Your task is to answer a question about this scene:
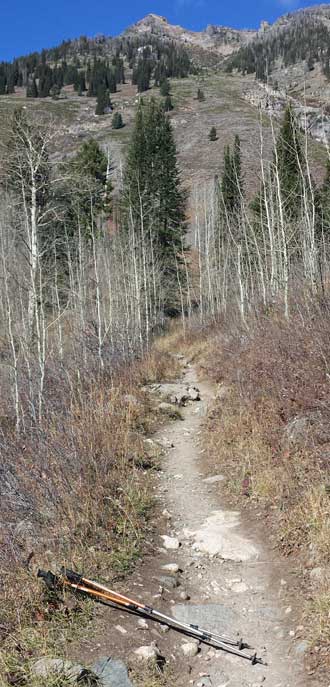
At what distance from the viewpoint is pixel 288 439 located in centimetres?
655

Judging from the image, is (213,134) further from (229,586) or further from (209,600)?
(209,600)

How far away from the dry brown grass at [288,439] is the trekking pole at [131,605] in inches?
26.9

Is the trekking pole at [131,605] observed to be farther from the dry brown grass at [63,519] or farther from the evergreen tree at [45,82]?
the evergreen tree at [45,82]

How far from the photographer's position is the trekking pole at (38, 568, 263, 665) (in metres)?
4.03

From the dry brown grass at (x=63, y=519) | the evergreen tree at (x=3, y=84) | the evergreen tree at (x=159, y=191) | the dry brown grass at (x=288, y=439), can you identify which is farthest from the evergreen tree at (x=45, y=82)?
the dry brown grass at (x=63, y=519)

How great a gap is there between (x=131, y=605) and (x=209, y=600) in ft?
2.80

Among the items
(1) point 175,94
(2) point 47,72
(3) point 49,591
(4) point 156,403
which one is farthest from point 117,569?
(2) point 47,72

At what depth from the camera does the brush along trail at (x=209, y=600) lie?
3.79 metres

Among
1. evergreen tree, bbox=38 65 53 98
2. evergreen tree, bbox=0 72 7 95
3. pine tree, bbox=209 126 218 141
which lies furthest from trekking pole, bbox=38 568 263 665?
evergreen tree, bbox=0 72 7 95

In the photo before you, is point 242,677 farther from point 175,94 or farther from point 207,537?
point 175,94

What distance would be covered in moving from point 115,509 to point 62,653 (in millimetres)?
2078

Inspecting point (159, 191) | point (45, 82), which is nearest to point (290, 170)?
point (159, 191)

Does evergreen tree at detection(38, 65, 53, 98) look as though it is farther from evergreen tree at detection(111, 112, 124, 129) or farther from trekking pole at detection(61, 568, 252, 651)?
trekking pole at detection(61, 568, 252, 651)

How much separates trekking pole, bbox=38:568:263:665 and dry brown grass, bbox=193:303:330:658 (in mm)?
682
